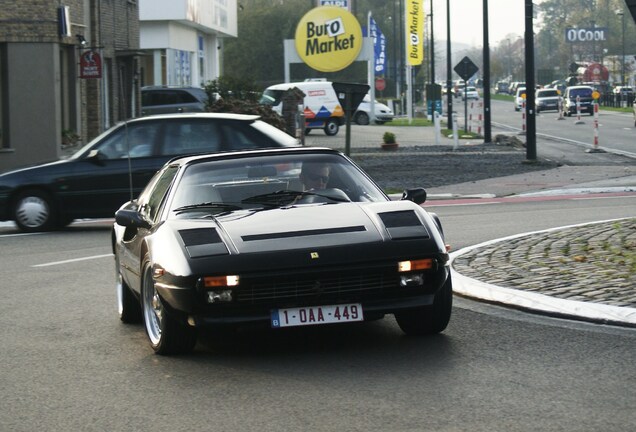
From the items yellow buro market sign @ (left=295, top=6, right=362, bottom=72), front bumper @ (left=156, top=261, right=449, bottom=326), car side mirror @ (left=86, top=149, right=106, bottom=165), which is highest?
yellow buro market sign @ (left=295, top=6, right=362, bottom=72)

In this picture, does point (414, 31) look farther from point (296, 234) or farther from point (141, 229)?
point (296, 234)

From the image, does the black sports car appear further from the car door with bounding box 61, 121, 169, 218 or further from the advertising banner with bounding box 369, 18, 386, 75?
the advertising banner with bounding box 369, 18, 386, 75

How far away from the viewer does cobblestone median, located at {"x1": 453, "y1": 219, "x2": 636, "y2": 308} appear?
10.5m

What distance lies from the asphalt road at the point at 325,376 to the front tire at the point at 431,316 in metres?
0.10

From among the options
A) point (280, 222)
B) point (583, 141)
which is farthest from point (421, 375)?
point (583, 141)

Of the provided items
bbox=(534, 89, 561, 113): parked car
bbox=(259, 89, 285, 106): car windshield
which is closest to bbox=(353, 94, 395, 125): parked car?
bbox=(259, 89, 285, 106): car windshield

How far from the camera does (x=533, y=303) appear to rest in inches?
398

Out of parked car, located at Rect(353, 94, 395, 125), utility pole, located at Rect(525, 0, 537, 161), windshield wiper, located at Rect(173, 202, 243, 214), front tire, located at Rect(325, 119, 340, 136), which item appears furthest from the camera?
parked car, located at Rect(353, 94, 395, 125)

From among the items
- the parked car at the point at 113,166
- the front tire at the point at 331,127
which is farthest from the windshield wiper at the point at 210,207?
the front tire at the point at 331,127

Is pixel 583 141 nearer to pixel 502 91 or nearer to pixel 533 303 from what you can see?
pixel 533 303

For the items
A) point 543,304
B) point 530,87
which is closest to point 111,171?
point 543,304

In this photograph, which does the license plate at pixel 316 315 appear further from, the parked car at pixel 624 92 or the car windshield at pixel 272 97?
the parked car at pixel 624 92

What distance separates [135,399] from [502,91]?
6825 inches

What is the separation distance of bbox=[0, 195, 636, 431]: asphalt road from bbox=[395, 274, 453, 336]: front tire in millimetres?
96
